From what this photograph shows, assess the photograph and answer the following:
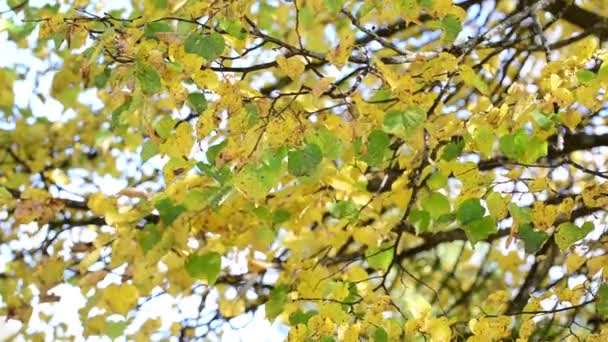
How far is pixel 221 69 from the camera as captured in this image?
77.9 inches

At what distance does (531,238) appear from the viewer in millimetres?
2004

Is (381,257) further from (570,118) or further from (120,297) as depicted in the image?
(120,297)

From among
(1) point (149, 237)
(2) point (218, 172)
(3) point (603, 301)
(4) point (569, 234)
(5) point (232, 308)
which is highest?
(5) point (232, 308)

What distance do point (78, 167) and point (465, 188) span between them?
2.48 m

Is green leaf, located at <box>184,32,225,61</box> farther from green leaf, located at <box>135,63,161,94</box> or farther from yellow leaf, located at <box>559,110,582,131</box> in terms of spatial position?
yellow leaf, located at <box>559,110,582,131</box>

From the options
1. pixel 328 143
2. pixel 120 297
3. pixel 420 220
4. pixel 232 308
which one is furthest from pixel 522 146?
pixel 232 308

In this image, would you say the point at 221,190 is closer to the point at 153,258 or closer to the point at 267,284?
the point at 153,258

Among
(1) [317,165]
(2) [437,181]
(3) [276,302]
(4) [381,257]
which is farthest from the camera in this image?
(3) [276,302]

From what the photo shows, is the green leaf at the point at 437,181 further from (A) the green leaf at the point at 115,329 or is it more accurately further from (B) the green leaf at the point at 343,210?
(A) the green leaf at the point at 115,329

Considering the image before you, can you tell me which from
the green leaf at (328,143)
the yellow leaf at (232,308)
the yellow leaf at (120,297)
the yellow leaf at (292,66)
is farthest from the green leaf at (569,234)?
the yellow leaf at (232,308)

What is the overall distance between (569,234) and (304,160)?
2.03ft

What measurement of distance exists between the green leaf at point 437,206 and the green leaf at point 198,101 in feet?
2.25

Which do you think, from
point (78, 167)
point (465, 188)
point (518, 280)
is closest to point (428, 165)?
point (465, 188)

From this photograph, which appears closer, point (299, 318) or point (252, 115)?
point (252, 115)
